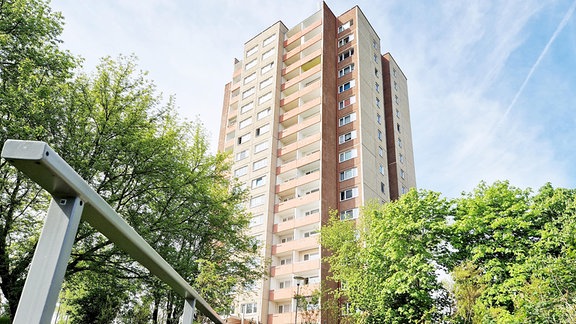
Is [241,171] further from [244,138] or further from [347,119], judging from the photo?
[347,119]

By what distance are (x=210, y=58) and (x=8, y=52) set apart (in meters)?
7.27

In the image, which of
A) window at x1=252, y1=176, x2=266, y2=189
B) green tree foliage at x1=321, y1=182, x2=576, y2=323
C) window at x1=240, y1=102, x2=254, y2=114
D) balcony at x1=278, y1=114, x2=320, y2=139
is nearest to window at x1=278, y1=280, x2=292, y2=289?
window at x1=252, y1=176, x2=266, y2=189

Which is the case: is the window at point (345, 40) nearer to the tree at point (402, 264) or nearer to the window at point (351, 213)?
the window at point (351, 213)

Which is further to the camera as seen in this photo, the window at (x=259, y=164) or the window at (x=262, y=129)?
the window at (x=262, y=129)

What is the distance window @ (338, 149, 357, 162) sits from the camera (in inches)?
1623

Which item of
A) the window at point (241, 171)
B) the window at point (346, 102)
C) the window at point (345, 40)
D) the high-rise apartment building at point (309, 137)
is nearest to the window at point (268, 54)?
the high-rise apartment building at point (309, 137)

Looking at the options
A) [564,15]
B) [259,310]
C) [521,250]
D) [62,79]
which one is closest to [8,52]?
[62,79]

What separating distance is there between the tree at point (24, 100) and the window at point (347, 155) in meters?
29.1

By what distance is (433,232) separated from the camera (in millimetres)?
24328

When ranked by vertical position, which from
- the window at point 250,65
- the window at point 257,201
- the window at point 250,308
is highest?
the window at point 250,65

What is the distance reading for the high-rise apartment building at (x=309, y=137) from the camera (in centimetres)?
3781

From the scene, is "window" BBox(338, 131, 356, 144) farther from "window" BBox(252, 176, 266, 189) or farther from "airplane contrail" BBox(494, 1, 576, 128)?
"airplane contrail" BBox(494, 1, 576, 128)

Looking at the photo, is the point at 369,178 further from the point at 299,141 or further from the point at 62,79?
the point at 62,79

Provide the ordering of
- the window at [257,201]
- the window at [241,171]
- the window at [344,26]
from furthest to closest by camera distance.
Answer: the window at [344,26] < the window at [241,171] < the window at [257,201]
